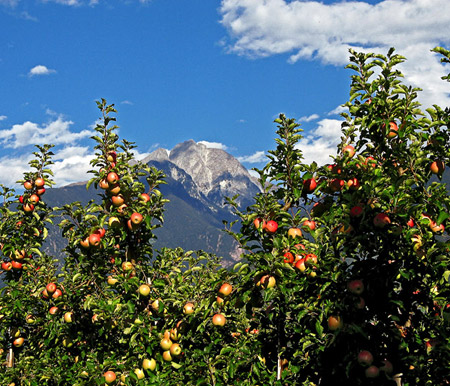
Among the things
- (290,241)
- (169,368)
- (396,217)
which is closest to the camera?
(396,217)

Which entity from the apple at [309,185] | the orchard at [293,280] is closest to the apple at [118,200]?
the orchard at [293,280]

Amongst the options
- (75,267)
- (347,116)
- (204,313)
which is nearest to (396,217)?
(347,116)

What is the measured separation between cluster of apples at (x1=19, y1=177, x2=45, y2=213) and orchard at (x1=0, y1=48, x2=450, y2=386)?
198 cm

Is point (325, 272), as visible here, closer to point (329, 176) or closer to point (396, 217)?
point (396, 217)

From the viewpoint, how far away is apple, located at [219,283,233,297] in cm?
747

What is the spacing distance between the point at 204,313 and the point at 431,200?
419cm

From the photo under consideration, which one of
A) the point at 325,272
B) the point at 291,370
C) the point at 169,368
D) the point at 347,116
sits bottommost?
the point at 169,368

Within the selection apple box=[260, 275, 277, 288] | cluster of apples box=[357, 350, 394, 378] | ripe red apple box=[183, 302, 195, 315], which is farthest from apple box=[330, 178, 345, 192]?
ripe red apple box=[183, 302, 195, 315]

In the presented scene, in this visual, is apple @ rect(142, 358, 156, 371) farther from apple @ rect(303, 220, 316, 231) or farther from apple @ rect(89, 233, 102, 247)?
apple @ rect(303, 220, 316, 231)

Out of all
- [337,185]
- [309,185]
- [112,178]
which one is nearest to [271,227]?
[309,185]

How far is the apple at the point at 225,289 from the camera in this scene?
7469mm

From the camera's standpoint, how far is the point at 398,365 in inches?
256

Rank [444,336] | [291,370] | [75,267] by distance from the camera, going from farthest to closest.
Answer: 1. [75,267]
2. [291,370]
3. [444,336]

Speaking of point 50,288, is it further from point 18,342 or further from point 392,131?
point 392,131
